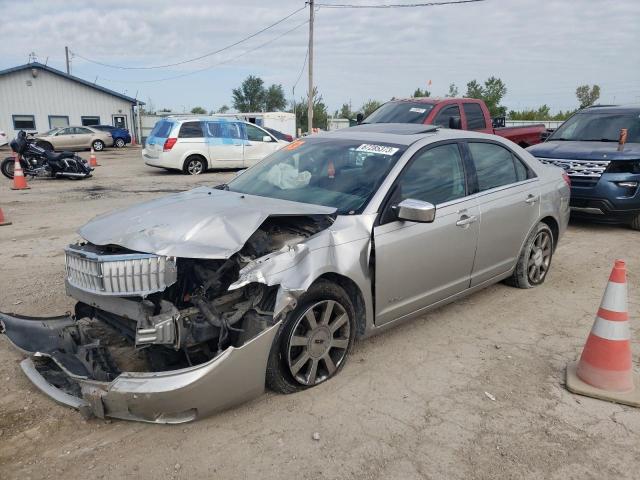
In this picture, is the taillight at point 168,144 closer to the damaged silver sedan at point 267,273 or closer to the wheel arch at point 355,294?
the damaged silver sedan at point 267,273

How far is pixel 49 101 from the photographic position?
107ft

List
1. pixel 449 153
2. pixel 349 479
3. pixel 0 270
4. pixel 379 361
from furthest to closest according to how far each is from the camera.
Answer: pixel 0 270, pixel 449 153, pixel 379 361, pixel 349 479

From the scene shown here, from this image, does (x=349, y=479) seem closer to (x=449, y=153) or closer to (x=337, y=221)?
(x=337, y=221)

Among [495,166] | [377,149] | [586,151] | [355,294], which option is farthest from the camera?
[586,151]

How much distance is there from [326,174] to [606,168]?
226 inches

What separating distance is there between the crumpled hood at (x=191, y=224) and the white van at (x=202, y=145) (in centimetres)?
1131

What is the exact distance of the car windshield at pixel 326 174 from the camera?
379 centimetres

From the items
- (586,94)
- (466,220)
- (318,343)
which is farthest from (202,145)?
(586,94)

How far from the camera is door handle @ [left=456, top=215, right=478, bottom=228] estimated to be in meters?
4.10

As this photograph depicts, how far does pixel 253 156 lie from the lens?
1577 centimetres

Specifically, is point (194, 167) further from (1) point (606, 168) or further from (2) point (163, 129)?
(1) point (606, 168)

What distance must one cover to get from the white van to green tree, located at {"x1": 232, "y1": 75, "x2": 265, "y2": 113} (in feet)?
145

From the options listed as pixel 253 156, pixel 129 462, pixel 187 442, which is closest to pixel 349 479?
pixel 187 442

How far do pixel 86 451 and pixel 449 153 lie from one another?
11.0 ft
